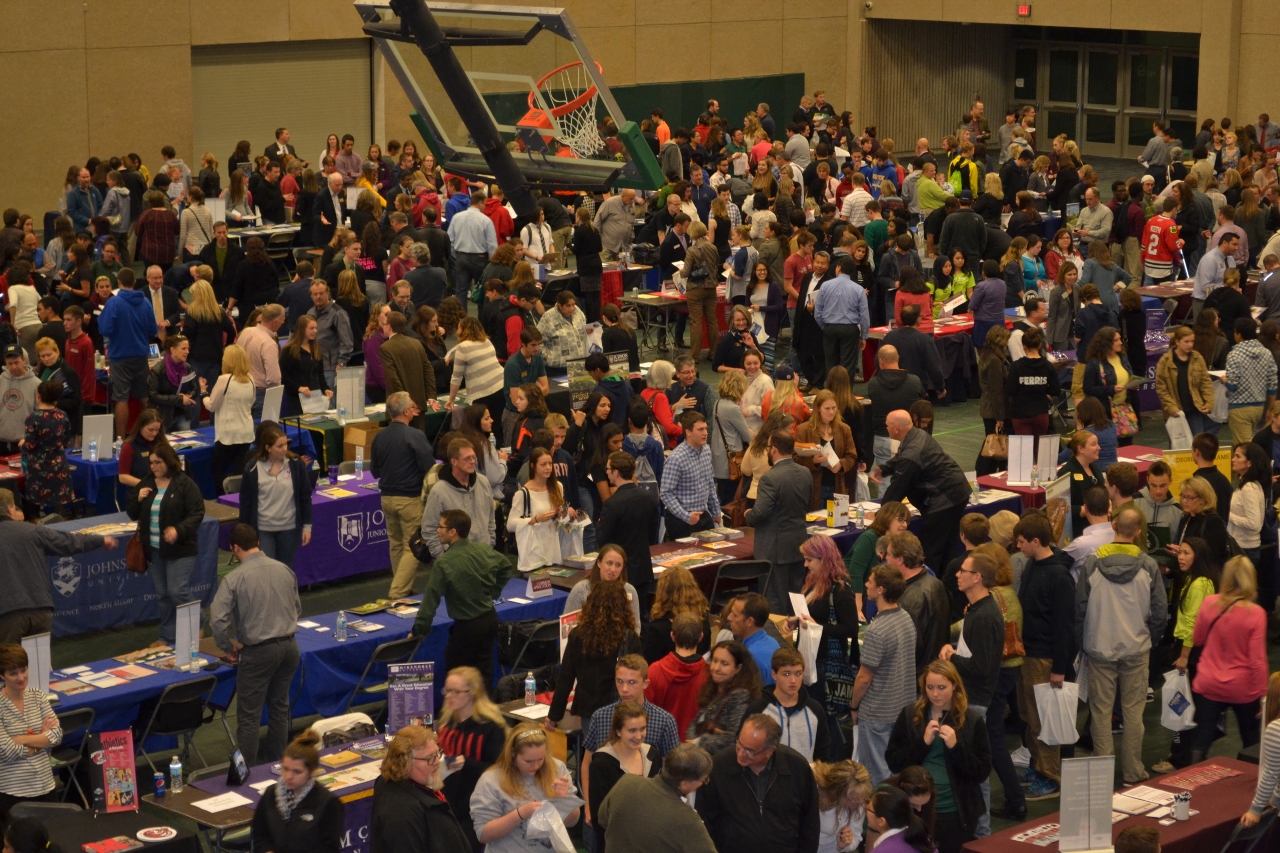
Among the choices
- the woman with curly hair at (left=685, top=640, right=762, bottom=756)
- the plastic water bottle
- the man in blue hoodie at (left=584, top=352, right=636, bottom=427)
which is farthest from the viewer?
the man in blue hoodie at (left=584, top=352, right=636, bottom=427)

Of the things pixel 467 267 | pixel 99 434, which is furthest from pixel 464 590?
pixel 467 267

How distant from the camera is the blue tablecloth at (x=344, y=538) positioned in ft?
38.5

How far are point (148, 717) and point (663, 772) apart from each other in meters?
3.52

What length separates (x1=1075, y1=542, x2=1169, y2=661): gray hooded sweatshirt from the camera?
8.66 m

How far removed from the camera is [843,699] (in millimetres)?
8367

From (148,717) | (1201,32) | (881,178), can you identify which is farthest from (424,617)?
(1201,32)

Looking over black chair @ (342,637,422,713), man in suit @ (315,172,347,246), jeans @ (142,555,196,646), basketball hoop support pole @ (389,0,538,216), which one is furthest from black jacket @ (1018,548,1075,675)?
man in suit @ (315,172,347,246)

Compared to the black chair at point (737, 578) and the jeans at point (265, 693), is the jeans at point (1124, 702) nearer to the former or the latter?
the black chair at point (737, 578)

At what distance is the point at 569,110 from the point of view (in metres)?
22.5

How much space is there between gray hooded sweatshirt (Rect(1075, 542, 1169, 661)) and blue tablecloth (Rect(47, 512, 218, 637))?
5481 millimetres

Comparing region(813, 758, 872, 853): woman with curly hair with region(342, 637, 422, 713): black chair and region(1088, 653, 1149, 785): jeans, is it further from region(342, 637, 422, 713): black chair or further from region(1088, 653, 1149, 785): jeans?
region(342, 637, 422, 713): black chair

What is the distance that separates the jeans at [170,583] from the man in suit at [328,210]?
1010 cm

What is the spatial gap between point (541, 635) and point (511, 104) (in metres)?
14.6

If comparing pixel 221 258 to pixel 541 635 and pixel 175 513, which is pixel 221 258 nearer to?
pixel 175 513
